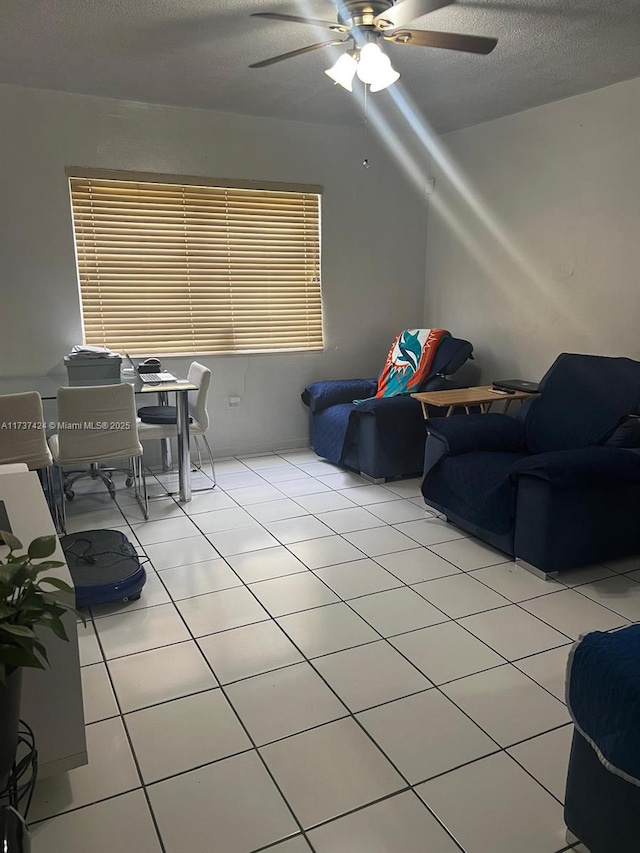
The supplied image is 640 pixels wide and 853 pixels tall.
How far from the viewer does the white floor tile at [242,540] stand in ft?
10.8

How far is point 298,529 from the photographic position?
3.54 metres

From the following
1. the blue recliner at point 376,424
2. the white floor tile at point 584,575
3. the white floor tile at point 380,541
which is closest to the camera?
the white floor tile at point 584,575

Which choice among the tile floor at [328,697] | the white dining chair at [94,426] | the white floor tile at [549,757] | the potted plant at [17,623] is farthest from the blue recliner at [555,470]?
the potted plant at [17,623]

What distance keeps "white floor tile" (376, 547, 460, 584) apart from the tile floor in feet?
0.04

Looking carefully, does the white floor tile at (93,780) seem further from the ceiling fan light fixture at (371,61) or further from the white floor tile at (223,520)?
the ceiling fan light fixture at (371,61)

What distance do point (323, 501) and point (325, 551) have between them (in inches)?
30.1

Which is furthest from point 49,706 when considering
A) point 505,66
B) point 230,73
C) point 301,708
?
point 505,66

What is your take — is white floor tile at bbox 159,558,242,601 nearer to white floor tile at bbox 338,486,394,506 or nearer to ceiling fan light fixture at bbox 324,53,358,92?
white floor tile at bbox 338,486,394,506

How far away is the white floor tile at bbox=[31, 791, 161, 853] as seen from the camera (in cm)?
155

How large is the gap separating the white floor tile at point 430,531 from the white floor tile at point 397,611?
610mm

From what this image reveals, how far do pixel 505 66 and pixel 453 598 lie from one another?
282 centimetres

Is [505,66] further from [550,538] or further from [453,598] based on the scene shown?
[453,598]

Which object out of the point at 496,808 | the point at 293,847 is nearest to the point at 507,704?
the point at 496,808

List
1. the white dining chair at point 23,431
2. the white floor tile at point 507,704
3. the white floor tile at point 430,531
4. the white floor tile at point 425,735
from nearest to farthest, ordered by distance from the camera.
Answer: the white floor tile at point 425,735 → the white floor tile at point 507,704 → the white dining chair at point 23,431 → the white floor tile at point 430,531
